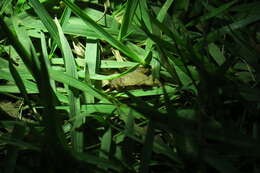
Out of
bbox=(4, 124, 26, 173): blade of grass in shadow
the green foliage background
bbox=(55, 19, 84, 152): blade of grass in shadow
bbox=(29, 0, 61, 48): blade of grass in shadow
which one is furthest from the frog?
bbox=(4, 124, 26, 173): blade of grass in shadow

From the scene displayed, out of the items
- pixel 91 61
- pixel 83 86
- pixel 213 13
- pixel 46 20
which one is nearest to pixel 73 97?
pixel 83 86

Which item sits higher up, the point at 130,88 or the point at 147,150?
the point at 130,88

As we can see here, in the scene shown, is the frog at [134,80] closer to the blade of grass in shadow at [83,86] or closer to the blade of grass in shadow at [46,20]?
the blade of grass in shadow at [83,86]

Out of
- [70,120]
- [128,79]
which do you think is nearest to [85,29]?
[128,79]

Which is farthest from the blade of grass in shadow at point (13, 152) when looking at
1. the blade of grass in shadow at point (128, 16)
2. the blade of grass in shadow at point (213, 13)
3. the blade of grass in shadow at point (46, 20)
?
the blade of grass in shadow at point (213, 13)

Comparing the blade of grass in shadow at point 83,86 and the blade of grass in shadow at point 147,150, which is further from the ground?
the blade of grass in shadow at point 83,86

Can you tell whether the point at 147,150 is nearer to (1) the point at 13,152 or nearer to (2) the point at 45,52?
(1) the point at 13,152

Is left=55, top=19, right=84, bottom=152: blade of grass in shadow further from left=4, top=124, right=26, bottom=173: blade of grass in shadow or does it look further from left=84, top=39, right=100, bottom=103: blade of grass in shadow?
left=4, top=124, right=26, bottom=173: blade of grass in shadow
